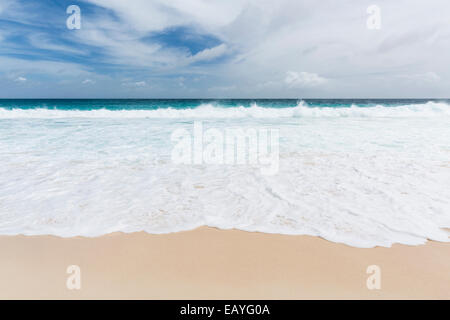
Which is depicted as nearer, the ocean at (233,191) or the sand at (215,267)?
the sand at (215,267)

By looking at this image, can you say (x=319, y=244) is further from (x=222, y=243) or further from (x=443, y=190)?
(x=443, y=190)

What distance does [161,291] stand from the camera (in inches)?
82.8

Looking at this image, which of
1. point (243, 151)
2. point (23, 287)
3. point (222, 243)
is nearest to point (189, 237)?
point (222, 243)

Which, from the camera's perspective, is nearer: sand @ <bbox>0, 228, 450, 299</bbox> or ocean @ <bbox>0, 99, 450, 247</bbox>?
sand @ <bbox>0, 228, 450, 299</bbox>

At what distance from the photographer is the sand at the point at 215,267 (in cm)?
210

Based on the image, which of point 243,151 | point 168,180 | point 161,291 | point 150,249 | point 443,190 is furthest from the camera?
point 243,151

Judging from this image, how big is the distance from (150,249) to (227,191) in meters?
1.82

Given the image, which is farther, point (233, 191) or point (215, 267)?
point (233, 191)

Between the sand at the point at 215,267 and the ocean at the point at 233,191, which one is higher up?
the ocean at the point at 233,191

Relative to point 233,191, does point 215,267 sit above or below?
below

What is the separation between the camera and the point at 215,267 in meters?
2.40

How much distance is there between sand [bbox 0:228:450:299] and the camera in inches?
82.8

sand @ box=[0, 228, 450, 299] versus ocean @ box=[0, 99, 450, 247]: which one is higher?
ocean @ box=[0, 99, 450, 247]

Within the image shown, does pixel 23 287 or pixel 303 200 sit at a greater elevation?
pixel 303 200
